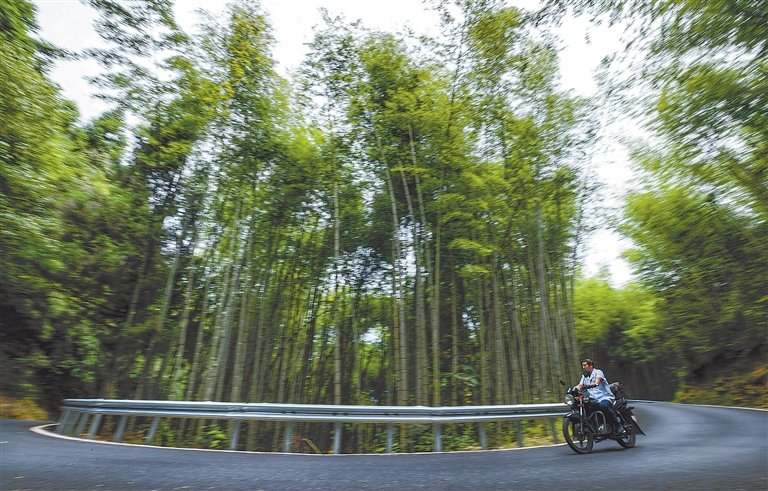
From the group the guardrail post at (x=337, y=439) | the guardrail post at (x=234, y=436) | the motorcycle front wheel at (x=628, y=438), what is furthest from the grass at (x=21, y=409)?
the motorcycle front wheel at (x=628, y=438)

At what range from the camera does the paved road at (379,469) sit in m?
3.15

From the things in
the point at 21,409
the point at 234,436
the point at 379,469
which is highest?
the point at 21,409

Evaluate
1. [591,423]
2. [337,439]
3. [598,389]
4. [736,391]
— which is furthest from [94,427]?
[736,391]

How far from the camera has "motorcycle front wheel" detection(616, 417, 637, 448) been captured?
Answer: 5.46 m

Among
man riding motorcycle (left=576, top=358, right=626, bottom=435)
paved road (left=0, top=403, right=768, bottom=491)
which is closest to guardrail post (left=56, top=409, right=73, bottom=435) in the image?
paved road (left=0, top=403, right=768, bottom=491)

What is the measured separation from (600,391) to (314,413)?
3651mm

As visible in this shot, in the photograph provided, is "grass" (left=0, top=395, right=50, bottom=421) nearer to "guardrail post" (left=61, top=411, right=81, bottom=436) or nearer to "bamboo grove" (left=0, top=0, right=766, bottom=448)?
"bamboo grove" (left=0, top=0, right=766, bottom=448)

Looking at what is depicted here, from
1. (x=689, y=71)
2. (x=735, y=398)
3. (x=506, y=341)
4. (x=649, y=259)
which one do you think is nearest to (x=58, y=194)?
(x=689, y=71)

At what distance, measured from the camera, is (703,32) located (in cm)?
335

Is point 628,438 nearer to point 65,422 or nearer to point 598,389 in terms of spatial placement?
point 598,389

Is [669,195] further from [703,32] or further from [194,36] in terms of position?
[194,36]

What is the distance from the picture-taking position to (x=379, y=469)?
3.86m

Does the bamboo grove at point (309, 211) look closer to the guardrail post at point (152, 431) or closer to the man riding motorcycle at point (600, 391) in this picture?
the guardrail post at point (152, 431)

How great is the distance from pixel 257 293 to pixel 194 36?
499 centimetres
